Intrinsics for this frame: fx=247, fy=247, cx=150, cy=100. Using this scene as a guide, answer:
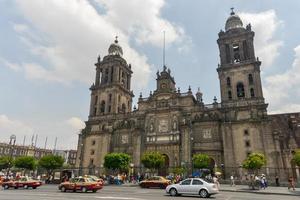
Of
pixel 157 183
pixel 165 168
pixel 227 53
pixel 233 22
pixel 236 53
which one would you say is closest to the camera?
pixel 157 183

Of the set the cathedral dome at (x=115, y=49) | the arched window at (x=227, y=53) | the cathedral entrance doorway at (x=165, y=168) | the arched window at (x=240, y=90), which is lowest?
the cathedral entrance doorway at (x=165, y=168)

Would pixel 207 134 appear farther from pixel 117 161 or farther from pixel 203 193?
pixel 203 193

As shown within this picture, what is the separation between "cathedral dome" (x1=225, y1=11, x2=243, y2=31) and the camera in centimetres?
5025

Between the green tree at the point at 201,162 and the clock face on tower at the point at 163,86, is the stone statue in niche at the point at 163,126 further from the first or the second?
the green tree at the point at 201,162

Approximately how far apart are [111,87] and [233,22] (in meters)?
29.4

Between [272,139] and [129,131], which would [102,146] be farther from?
[272,139]

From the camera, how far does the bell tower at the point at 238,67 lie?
43959mm

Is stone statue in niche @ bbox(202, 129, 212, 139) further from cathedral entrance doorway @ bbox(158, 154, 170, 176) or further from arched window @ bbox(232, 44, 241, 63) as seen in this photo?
arched window @ bbox(232, 44, 241, 63)

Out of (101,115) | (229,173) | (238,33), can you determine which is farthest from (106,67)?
(229,173)

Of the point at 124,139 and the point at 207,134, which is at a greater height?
the point at 207,134

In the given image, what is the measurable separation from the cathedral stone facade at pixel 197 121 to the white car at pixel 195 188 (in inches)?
946

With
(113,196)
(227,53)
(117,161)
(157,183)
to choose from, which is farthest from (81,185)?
(227,53)

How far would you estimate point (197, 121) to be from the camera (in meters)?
45.1

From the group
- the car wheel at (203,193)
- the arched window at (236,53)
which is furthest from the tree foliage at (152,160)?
the arched window at (236,53)
